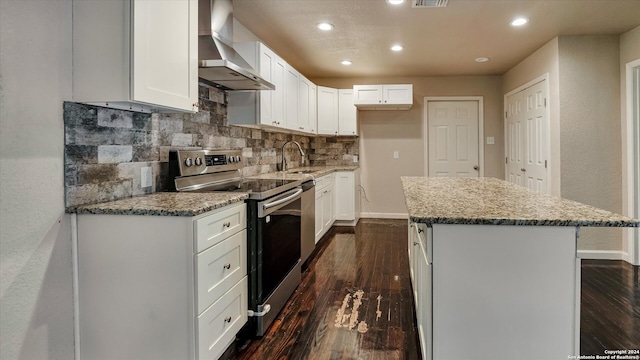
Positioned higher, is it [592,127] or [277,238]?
[592,127]

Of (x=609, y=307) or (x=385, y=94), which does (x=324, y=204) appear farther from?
(x=609, y=307)

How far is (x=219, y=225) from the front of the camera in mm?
1928

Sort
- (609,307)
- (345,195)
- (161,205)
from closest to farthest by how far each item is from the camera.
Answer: (161,205)
(609,307)
(345,195)

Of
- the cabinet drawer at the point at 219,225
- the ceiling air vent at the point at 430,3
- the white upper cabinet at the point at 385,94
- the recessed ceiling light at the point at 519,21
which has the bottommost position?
the cabinet drawer at the point at 219,225

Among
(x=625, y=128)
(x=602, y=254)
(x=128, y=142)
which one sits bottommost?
(x=602, y=254)

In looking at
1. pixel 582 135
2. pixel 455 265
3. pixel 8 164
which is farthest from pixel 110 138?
pixel 582 135

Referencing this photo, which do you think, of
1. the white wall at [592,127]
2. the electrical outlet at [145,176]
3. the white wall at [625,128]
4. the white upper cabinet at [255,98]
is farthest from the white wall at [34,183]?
the white wall at [625,128]

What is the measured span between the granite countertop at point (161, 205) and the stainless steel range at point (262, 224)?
303mm

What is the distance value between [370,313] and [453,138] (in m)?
4.22

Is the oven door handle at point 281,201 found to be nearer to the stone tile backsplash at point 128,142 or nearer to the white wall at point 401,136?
the stone tile backsplash at point 128,142

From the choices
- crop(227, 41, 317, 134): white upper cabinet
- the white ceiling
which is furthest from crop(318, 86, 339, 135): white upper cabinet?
crop(227, 41, 317, 134): white upper cabinet

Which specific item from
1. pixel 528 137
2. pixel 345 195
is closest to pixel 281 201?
pixel 345 195

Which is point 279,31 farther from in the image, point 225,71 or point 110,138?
point 110,138

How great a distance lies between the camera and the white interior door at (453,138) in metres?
6.11
